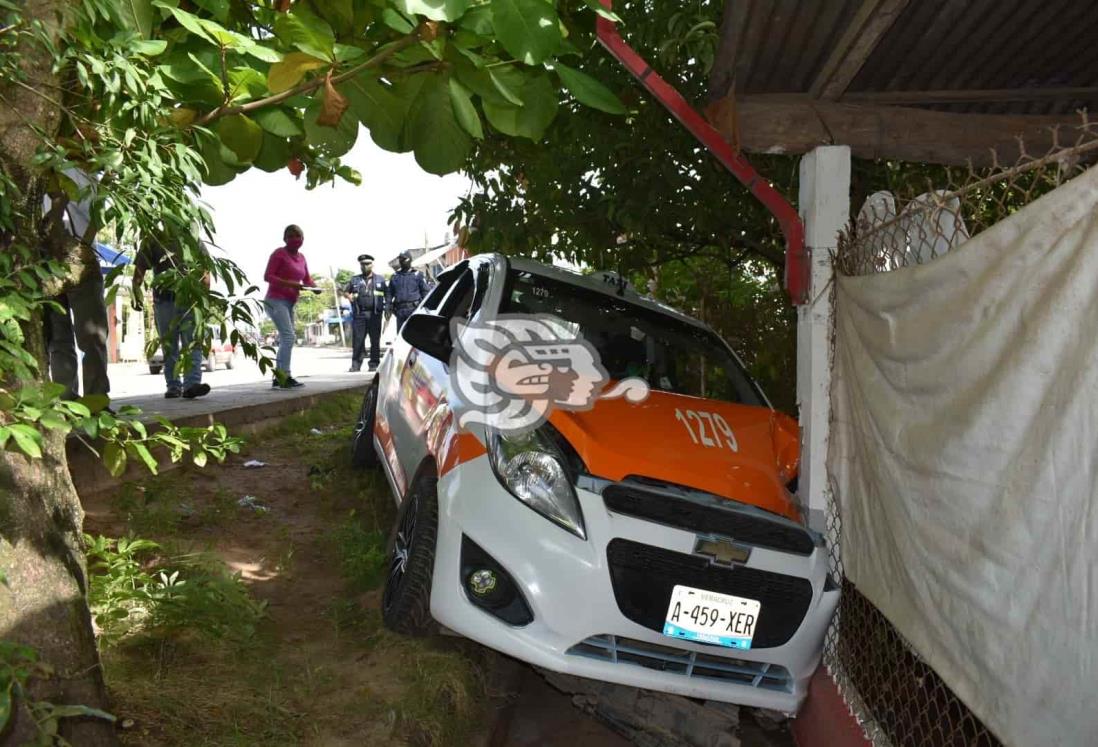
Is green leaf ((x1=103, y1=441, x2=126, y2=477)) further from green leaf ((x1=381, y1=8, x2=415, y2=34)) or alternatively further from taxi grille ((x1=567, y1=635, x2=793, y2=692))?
taxi grille ((x1=567, y1=635, x2=793, y2=692))

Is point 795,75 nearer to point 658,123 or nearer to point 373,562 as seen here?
point 658,123

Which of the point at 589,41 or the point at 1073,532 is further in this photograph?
the point at 589,41

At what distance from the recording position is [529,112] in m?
2.02

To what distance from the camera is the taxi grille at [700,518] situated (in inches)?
123

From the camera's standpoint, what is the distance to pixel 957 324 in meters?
2.36

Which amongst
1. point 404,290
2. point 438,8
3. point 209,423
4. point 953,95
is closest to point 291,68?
point 438,8

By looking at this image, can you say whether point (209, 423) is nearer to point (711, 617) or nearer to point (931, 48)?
point (711, 617)

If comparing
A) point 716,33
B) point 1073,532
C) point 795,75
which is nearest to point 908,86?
point 795,75

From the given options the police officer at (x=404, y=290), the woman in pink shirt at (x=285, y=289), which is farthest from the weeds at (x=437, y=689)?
the police officer at (x=404, y=290)

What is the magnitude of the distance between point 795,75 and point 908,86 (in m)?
0.71

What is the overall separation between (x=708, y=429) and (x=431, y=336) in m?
1.38

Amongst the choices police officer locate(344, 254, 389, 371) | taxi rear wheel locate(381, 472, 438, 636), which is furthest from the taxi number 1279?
police officer locate(344, 254, 389, 371)

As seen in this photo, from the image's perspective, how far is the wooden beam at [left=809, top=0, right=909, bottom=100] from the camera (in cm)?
334

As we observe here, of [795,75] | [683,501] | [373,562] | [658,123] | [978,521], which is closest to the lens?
[978,521]
